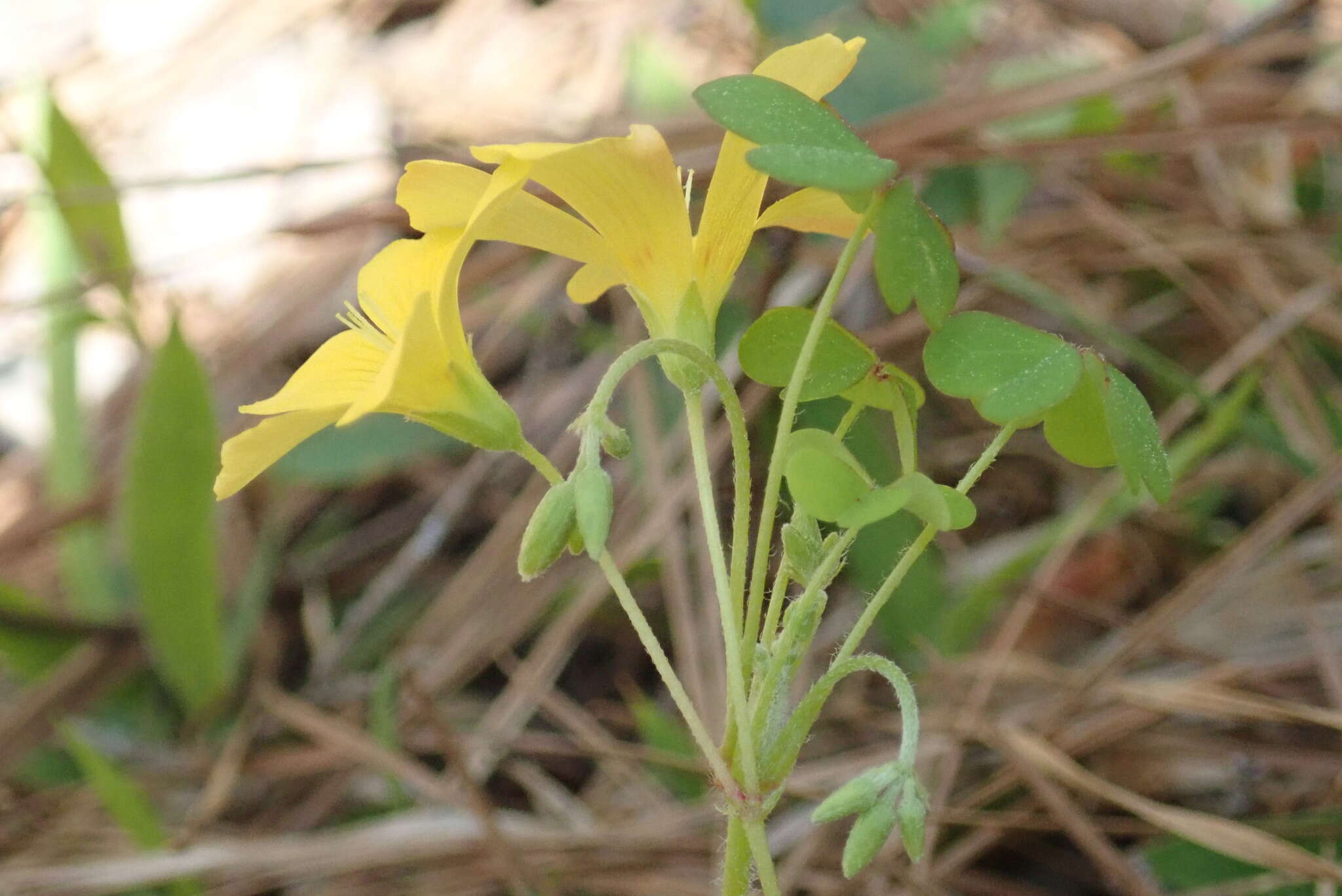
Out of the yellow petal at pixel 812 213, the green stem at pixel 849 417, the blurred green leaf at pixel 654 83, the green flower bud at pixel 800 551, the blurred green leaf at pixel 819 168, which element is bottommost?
the blurred green leaf at pixel 654 83

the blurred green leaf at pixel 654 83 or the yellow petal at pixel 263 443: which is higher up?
the yellow petal at pixel 263 443

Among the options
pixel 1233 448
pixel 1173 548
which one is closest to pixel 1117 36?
pixel 1233 448

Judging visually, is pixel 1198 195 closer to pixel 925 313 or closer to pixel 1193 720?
pixel 1193 720

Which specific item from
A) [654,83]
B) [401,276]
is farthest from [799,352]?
[654,83]

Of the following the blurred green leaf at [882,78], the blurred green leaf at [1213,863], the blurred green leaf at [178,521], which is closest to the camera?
the blurred green leaf at [1213,863]

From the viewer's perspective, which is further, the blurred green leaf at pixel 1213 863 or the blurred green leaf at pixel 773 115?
the blurred green leaf at pixel 1213 863

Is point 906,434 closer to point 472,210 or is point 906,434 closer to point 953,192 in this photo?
point 472,210

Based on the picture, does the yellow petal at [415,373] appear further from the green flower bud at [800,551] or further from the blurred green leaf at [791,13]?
the blurred green leaf at [791,13]

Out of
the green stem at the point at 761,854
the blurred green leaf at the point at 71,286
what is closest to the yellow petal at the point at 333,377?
the green stem at the point at 761,854
